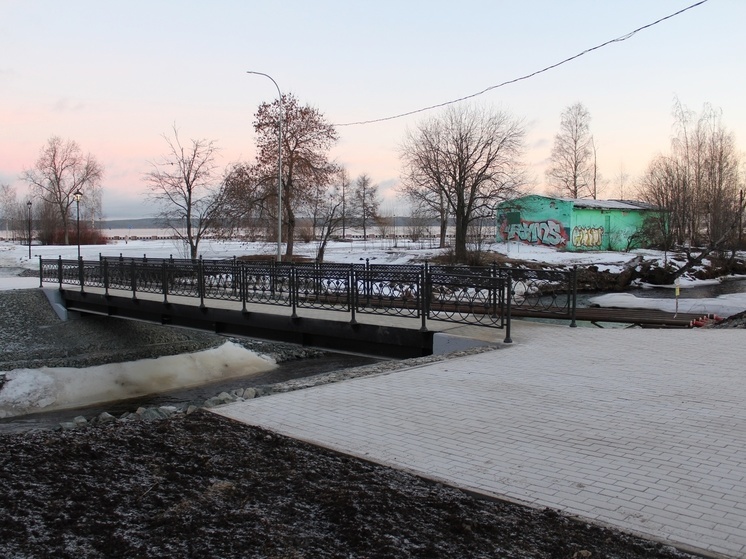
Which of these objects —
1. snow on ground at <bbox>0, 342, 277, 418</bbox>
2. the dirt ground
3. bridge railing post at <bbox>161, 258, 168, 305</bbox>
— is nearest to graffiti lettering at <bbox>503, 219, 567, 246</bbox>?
snow on ground at <bbox>0, 342, 277, 418</bbox>

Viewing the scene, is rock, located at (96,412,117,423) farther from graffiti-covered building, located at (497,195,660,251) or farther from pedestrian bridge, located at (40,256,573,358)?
graffiti-covered building, located at (497,195,660,251)

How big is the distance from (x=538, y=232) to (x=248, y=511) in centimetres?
4885

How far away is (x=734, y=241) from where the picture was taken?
45.3 m

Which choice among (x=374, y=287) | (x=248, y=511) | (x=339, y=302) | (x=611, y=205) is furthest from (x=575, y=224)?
(x=248, y=511)

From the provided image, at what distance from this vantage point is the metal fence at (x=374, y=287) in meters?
11.8

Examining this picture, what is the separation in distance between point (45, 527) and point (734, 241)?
51.0 metres

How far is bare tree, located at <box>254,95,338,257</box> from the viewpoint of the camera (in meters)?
37.8

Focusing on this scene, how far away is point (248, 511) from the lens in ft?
12.9

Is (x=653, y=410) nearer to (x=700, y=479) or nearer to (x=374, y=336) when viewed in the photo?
(x=700, y=479)

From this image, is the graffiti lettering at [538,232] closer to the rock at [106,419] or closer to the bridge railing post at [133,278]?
the bridge railing post at [133,278]

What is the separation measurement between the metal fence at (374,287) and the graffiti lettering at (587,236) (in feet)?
107

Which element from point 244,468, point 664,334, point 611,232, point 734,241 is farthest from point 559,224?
point 244,468

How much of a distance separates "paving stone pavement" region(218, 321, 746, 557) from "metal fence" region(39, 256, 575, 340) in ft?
7.01

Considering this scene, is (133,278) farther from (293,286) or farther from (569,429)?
(569,429)
